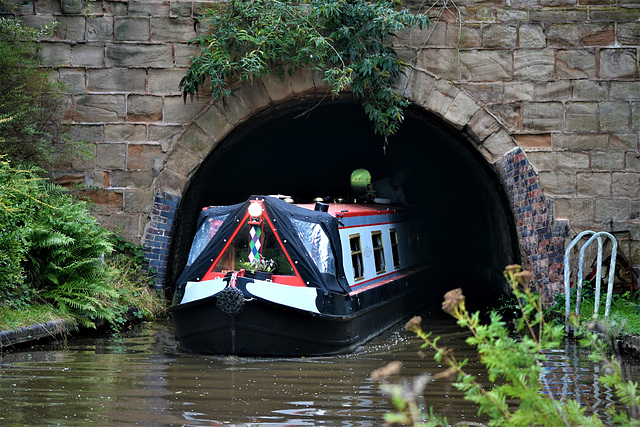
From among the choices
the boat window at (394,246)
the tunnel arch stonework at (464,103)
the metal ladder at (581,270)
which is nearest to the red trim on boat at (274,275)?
the tunnel arch stonework at (464,103)

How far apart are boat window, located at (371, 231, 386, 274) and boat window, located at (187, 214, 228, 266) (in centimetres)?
246

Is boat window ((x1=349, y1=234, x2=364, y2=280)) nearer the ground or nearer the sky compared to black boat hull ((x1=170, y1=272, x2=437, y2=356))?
nearer the sky

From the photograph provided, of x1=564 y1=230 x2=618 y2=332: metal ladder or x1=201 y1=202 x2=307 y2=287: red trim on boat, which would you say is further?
x1=564 y1=230 x2=618 y2=332: metal ladder

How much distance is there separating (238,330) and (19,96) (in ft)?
14.3

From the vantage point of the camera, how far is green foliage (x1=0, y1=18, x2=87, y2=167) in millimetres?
9336

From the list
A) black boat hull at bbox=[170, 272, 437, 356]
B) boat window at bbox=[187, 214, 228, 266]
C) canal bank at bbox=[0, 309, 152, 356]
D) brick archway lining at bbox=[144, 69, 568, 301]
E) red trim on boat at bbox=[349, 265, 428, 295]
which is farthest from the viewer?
brick archway lining at bbox=[144, 69, 568, 301]

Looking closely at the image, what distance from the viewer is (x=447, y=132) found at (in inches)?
422

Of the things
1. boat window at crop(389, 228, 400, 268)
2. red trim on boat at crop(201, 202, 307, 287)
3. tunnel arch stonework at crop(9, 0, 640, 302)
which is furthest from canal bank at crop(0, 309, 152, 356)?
boat window at crop(389, 228, 400, 268)

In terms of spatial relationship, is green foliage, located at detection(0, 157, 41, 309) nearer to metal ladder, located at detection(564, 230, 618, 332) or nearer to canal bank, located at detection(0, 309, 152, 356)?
canal bank, located at detection(0, 309, 152, 356)

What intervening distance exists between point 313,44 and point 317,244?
9.93 ft

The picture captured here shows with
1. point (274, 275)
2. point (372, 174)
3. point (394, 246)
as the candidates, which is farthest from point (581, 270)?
point (372, 174)

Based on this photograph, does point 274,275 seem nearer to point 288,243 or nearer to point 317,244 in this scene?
point 288,243

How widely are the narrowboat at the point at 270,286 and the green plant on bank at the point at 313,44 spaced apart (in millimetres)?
2043

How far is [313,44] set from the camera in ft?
31.4
